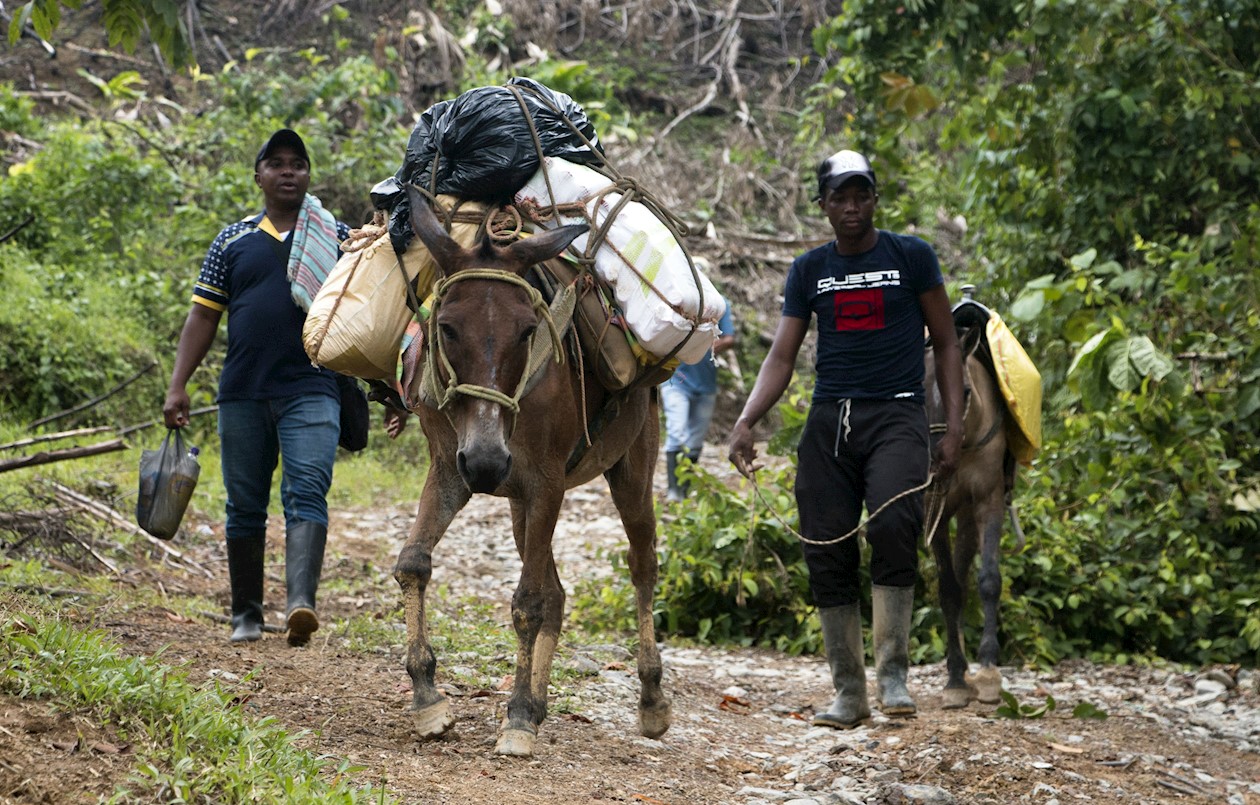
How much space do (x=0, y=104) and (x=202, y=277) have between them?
9.45m

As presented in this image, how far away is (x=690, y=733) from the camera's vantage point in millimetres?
5910

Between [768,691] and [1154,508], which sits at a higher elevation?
[1154,508]

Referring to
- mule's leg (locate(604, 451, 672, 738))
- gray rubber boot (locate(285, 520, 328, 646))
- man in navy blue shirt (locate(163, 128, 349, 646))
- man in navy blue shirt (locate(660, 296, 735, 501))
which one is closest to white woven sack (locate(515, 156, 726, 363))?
mule's leg (locate(604, 451, 672, 738))

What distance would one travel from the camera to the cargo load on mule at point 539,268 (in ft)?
16.4

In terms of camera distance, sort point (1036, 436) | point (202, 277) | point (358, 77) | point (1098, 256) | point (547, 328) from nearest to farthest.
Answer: point (547, 328) < point (202, 277) < point (1036, 436) < point (1098, 256) < point (358, 77)

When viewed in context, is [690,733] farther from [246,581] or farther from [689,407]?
[689,407]

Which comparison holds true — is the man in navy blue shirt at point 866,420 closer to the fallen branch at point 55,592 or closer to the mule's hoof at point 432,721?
the mule's hoof at point 432,721

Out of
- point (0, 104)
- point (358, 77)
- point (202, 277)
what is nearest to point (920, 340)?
point (202, 277)

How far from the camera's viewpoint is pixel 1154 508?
28.2ft

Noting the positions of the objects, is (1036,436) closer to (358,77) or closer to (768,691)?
(768,691)

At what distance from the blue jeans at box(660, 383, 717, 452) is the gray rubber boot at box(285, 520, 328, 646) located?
5913 millimetres

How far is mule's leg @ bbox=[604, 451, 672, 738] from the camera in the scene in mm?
5559

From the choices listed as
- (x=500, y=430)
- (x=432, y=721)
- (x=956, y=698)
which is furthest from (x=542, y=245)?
(x=956, y=698)

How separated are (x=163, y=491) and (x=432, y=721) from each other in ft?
7.46
